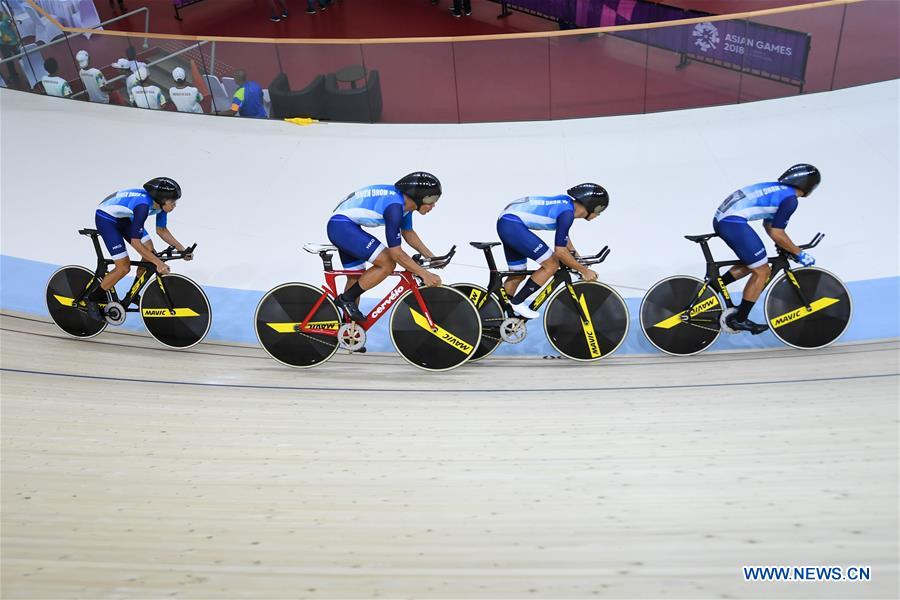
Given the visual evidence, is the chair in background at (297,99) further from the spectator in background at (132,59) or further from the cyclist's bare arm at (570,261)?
the cyclist's bare arm at (570,261)

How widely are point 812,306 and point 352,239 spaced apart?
8.44 ft

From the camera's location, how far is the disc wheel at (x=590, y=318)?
4.25m

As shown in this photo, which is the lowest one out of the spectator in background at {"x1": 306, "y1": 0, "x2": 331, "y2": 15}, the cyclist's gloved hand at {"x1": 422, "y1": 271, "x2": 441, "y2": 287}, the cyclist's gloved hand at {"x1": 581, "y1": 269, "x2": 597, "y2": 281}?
the spectator in background at {"x1": 306, "y1": 0, "x2": 331, "y2": 15}

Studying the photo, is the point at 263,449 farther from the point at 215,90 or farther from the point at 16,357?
the point at 215,90

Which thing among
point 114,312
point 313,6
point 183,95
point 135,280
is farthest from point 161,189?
point 313,6

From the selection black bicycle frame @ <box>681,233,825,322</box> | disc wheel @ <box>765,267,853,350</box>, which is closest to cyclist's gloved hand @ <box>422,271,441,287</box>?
black bicycle frame @ <box>681,233,825,322</box>

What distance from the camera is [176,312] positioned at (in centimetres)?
465

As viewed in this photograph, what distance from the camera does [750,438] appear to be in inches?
129

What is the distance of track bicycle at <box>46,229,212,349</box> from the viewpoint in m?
4.60

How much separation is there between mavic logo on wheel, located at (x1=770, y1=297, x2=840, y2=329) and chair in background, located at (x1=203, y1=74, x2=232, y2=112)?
5.91 metres

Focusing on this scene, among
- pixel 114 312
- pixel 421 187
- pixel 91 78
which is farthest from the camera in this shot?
pixel 91 78

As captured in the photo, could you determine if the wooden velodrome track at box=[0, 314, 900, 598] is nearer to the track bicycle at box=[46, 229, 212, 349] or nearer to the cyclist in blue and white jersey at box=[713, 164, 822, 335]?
the track bicycle at box=[46, 229, 212, 349]

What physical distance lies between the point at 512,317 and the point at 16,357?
3110 mm

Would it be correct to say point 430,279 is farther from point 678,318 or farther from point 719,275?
point 719,275
